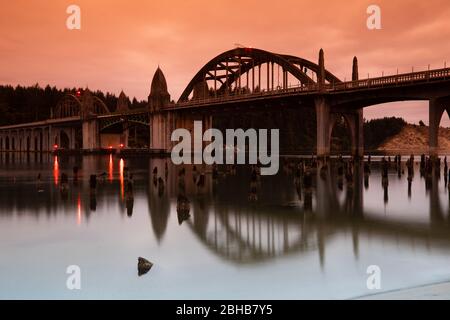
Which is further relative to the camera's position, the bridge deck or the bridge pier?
the bridge pier

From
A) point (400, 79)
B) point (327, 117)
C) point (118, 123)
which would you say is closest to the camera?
point (400, 79)

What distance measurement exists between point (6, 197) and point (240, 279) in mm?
29762

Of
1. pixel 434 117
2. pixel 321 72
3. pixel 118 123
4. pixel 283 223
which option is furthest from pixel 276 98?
pixel 118 123

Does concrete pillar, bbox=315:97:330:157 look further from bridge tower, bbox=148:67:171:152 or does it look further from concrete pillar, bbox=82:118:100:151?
concrete pillar, bbox=82:118:100:151

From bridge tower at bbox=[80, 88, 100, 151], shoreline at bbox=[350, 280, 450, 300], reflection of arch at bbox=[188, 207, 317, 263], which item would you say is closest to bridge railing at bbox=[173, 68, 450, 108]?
reflection of arch at bbox=[188, 207, 317, 263]

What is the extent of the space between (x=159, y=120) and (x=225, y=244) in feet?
314

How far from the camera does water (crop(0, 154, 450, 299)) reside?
1450 centimetres

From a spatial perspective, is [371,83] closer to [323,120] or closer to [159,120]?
[323,120]

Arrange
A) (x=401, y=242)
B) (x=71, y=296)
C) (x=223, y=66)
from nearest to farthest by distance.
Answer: (x=71, y=296), (x=401, y=242), (x=223, y=66)

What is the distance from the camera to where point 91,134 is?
485ft

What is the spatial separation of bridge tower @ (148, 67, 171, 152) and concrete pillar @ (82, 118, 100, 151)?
3506 centimetres

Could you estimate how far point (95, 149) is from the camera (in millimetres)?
146375
